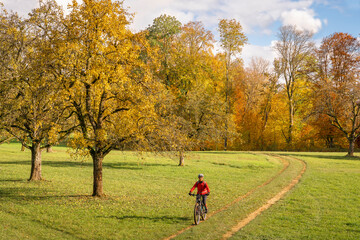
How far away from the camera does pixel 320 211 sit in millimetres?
16000

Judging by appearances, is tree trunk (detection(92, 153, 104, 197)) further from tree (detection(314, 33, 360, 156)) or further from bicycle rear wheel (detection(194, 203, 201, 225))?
tree (detection(314, 33, 360, 156))

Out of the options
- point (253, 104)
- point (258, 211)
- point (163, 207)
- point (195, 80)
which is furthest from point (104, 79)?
point (253, 104)

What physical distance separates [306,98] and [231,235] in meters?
59.9

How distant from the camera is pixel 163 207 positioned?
1695 cm

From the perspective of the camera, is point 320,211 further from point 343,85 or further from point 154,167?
point 343,85

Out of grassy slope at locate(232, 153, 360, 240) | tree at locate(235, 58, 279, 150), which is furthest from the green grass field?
tree at locate(235, 58, 279, 150)

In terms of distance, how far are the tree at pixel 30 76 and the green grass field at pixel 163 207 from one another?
13.6 ft


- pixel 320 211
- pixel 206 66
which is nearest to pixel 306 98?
pixel 206 66

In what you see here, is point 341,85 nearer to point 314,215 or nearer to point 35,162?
point 314,215

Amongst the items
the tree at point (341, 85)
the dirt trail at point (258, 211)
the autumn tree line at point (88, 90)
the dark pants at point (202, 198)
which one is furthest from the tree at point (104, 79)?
the tree at point (341, 85)

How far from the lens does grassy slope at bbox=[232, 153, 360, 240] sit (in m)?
12.3

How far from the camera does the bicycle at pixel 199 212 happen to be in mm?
13498

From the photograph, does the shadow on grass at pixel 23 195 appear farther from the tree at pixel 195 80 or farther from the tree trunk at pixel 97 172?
the tree at pixel 195 80

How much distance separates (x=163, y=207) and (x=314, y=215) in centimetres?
822
